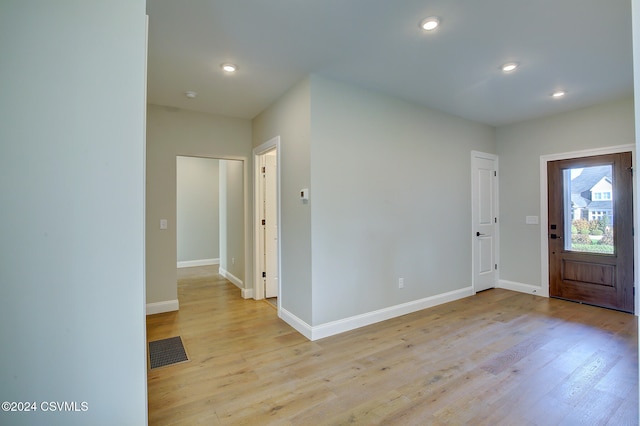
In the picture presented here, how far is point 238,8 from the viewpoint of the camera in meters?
1.98

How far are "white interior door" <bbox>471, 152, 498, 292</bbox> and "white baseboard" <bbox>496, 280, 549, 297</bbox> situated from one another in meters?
0.15

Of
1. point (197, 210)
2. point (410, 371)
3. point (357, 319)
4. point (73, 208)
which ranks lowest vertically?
point (410, 371)

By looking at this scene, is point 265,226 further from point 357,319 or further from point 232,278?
point 357,319

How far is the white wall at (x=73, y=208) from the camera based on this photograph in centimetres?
112

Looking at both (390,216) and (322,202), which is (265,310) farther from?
(390,216)

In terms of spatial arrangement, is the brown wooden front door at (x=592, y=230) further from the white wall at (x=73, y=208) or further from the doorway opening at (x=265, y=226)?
the white wall at (x=73, y=208)

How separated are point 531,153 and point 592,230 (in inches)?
54.7

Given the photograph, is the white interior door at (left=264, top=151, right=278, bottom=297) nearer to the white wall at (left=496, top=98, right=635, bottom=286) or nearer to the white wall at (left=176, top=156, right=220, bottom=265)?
the white wall at (left=176, top=156, right=220, bottom=265)

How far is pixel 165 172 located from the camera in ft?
12.5

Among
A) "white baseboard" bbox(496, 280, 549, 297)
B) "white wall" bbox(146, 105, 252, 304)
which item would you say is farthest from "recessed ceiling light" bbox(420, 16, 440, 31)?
"white baseboard" bbox(496, 280, 549, 297)

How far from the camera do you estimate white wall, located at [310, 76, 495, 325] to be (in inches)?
119

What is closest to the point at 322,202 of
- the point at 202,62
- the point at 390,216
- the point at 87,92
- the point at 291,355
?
the point at 390,216

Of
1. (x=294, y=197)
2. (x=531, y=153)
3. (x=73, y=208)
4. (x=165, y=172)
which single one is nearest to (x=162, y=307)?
(x=165, y=172)

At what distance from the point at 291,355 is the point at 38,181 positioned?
7.36ft
